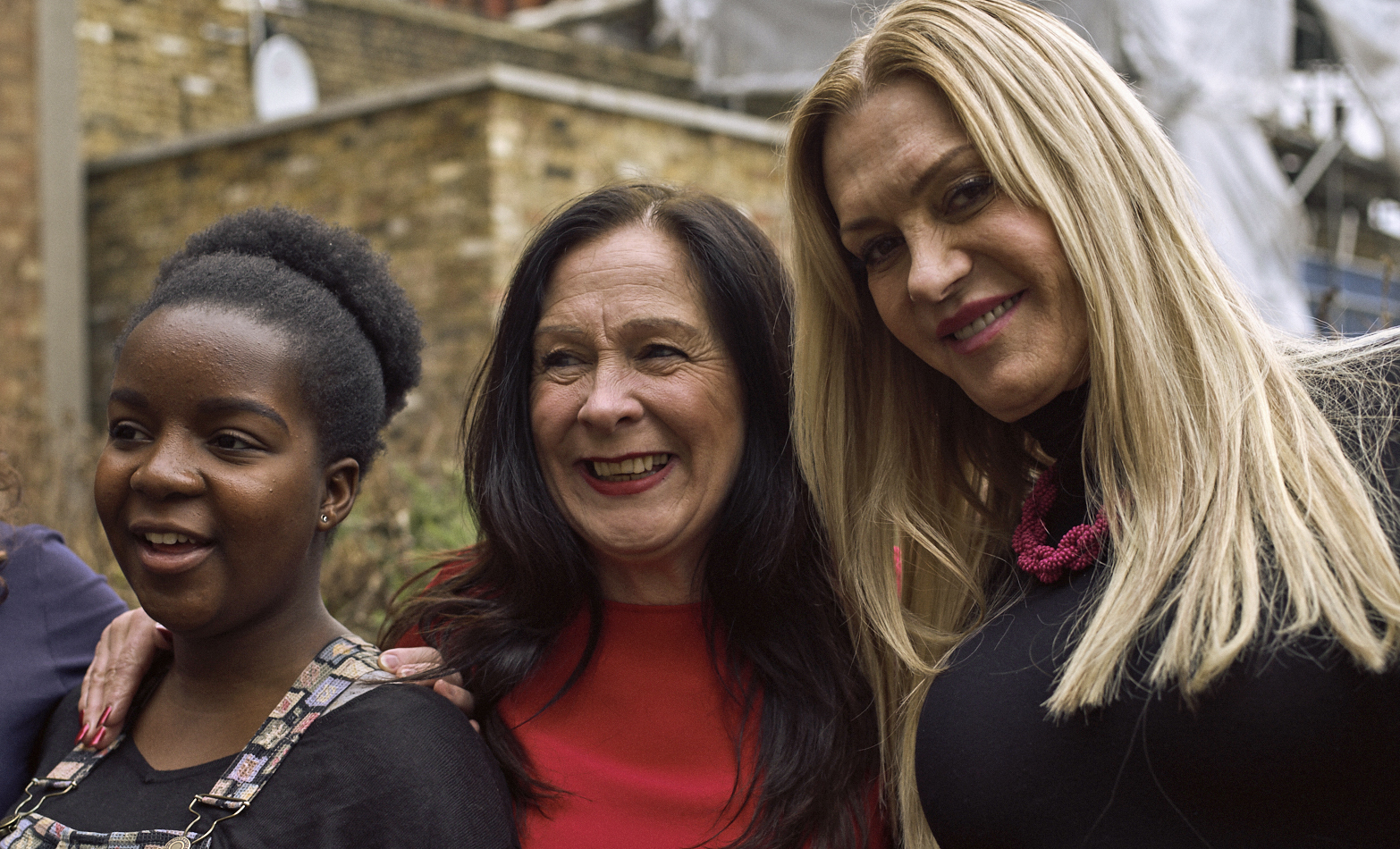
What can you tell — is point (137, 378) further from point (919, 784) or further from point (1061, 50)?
point (1061, 50)

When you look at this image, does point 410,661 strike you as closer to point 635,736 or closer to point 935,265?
point 635,736

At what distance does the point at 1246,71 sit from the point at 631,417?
362 inches

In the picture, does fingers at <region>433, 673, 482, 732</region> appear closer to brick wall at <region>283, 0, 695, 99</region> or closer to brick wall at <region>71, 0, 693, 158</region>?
brick wall at <region>71, 0, 693, 158</region>

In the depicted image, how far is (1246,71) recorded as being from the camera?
32.2 ft

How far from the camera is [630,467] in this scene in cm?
224

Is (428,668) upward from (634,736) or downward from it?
upward

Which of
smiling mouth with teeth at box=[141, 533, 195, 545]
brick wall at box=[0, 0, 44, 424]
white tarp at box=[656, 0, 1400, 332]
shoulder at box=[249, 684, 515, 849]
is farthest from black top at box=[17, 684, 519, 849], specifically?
brick wall at box=[0, 0, 44, 424]

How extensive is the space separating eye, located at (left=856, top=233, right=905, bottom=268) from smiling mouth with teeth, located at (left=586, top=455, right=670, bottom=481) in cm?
52

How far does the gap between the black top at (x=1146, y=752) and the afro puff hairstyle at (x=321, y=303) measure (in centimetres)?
103

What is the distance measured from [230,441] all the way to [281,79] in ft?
35.3

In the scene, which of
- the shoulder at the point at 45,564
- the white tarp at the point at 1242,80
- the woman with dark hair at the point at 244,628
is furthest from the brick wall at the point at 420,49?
the woman with dark hair at the point at 244,628

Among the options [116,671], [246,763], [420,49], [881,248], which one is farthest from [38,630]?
[420,49]

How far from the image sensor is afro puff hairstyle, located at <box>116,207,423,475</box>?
1978 mm

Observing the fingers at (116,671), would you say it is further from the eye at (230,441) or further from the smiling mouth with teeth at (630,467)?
the smiling mouth with teeth at (630,467)
